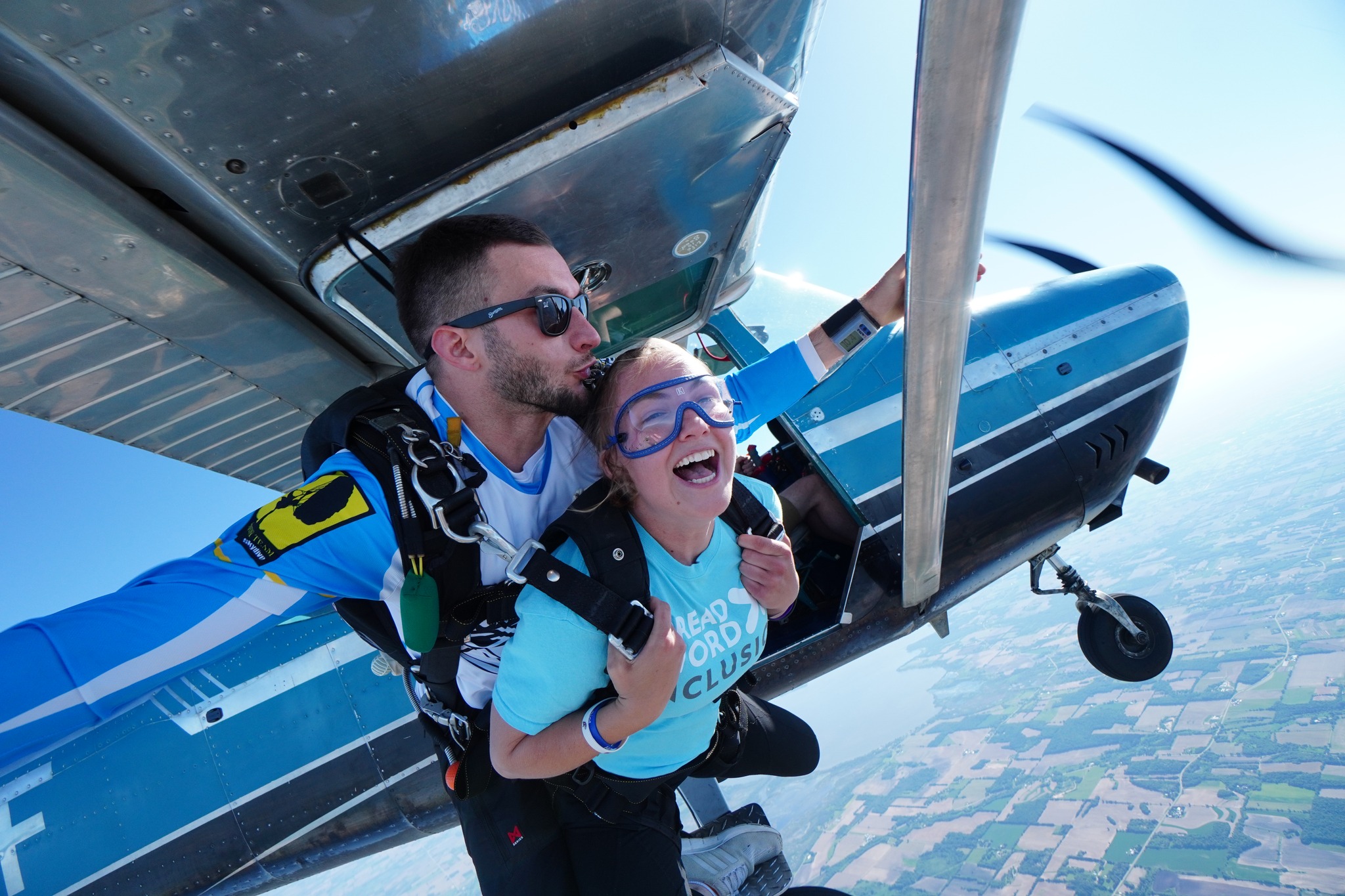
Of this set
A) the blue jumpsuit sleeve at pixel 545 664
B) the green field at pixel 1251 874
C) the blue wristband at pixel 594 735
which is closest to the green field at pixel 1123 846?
the green field at pixel 1251 874

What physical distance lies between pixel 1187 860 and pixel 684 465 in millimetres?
42875

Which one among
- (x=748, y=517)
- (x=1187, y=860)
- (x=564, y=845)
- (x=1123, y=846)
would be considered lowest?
(x=1187, y=860)

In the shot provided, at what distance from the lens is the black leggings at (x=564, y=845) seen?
197 centimetres

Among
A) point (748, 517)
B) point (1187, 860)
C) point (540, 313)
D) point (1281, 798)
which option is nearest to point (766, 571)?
point (748, 517)

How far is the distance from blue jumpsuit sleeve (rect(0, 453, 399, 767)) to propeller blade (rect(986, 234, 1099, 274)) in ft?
14.4

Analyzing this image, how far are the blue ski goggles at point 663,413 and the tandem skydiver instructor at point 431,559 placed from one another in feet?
1.00

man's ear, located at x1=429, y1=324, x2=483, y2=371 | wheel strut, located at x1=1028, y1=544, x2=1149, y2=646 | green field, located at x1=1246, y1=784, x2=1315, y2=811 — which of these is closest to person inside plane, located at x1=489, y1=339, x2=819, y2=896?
man's ear, located at x1=429, y1=324, x2=483, y2=371

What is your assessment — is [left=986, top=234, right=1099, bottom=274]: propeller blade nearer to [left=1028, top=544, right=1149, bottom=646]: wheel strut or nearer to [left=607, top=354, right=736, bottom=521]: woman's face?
[left=1028, top=544, right=1149, bottom=646]: wheel strut

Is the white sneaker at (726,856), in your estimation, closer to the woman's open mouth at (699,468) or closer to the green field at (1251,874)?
the woman's open mouth at (699,468)

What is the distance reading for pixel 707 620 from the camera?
5.78 feet

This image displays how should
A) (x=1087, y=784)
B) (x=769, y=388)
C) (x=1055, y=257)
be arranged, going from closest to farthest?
1. (x=769, y=388)
2. (x=1055, y=257)
3. (x=1087, y=784)

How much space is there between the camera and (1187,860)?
30375 millimetres

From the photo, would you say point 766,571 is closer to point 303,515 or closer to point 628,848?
point 628,848

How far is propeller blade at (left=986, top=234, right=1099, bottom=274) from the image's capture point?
447 cm
